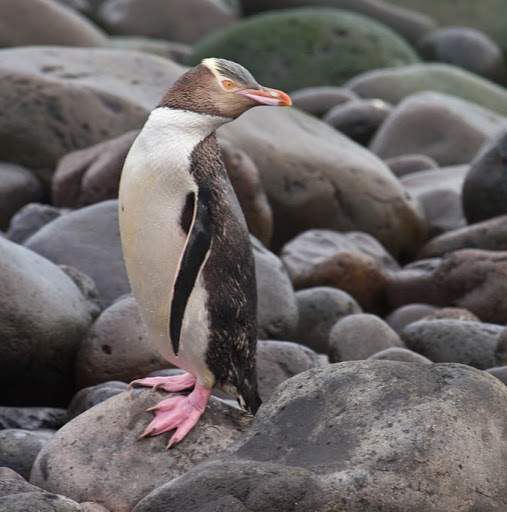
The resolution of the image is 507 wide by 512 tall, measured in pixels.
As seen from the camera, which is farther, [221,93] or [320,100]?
[320,100]

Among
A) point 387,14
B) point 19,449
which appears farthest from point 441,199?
point 387,14

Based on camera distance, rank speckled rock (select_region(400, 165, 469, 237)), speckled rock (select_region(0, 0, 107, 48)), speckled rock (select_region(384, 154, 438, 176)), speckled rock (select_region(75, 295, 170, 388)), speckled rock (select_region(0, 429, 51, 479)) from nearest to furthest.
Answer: speckled rock (select_region(0, 429, 51, 479)) → speckled rock (select_region(75, 295, 170, 388)) → speckled rock (select_region(400, 165, 469, 237)) → speckled rock (select_region(384, 154, 438, 176)) → speckled rock (select_region(0, 0, 107, 48))

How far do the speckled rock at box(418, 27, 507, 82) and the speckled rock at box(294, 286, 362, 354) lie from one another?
45.5 ft

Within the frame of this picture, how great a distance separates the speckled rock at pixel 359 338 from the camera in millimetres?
7109

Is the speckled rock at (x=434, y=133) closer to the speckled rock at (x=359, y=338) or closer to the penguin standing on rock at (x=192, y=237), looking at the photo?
the speckled rock at (x=359, y=338)

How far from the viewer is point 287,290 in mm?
7336

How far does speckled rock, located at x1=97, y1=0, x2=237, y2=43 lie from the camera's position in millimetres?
20812

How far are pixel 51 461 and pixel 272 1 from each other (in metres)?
19.7

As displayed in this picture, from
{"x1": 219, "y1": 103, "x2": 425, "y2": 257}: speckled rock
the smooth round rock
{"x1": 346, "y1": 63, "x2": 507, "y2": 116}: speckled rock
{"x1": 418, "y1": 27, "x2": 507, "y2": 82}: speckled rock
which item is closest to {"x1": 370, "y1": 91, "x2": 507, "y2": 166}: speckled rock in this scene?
{"x1": 219, "y1": 103, "x2": 425, "y2": 257}: speckled rock

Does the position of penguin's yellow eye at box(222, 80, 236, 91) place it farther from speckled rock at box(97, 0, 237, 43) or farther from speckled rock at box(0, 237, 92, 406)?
speckled rock at box(97, 0, 237, 43)

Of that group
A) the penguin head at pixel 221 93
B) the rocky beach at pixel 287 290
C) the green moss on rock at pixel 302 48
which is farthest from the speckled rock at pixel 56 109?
the green moss on rock at pixel 302 48

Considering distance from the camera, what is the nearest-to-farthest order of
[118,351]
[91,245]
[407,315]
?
[118,351] → [91,245] → [407,315]

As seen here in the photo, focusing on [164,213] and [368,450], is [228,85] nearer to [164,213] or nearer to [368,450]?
[164,213]

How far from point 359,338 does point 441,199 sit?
457cm
